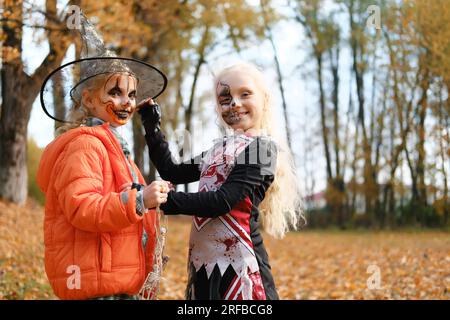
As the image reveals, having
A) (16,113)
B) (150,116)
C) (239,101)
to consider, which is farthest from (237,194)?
(16,113)

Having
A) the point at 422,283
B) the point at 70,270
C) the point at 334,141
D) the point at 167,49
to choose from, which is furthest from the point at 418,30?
the point at 334,141

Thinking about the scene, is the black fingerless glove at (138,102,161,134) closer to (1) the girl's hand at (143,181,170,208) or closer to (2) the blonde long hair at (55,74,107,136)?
(2) the blonde long hair at (55,74,107,136)

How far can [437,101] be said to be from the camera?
12258 millimetres

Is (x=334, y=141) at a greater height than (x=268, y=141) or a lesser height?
greater

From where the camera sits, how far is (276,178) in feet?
8.94

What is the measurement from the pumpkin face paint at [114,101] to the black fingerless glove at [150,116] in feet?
1.31

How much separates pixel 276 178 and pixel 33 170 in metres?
12.8

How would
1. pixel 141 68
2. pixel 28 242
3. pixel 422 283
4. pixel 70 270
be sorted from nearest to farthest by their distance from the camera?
pixel 70 270 < pixel 141 68 < pixel 422 283 < pixel 28 242

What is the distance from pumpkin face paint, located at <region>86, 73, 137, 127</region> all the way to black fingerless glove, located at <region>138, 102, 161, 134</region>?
40cm

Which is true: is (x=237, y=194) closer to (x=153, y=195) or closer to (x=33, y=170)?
(x=153, y=195)

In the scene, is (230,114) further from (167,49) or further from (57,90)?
(167,49)

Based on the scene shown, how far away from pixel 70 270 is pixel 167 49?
15366 millimetres

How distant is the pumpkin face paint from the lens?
240 centimetres

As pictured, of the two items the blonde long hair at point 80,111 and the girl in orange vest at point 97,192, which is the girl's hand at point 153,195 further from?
the blonde long hair at point 80,111
